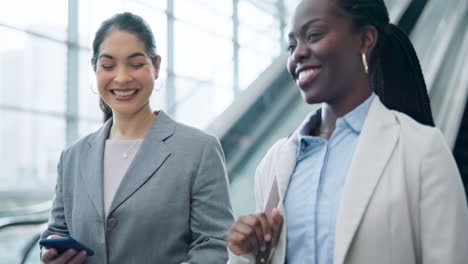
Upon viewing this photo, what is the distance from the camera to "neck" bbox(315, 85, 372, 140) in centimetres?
147

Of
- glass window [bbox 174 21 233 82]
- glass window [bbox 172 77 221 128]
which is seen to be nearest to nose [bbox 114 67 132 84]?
glass window [bbox 172 77 221 128]

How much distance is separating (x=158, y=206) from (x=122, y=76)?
1.59ft

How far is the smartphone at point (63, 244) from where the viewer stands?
5.76 feet

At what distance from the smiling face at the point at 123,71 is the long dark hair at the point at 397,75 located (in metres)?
0.85

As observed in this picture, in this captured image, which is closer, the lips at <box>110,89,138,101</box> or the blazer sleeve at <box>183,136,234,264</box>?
the blazer sleeve at <box>183,136,234,264</box>

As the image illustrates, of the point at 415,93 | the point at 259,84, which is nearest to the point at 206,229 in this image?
the point at 415,93

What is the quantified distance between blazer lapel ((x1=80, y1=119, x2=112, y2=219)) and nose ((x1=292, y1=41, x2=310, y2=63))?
91 centimetres

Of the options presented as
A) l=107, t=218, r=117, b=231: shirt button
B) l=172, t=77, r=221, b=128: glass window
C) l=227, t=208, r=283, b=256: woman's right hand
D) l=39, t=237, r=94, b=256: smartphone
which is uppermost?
l=172, t=77, r=221, b=128: glass window

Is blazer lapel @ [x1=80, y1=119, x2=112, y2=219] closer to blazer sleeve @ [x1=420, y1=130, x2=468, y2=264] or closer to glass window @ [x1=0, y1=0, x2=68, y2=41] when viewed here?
blazer sleeve @ [x1=420, y1=130, x2=468, y2=264]

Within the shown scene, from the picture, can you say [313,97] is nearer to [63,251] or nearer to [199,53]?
[63,251]

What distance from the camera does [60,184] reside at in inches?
83.8

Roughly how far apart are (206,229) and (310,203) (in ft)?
1.99

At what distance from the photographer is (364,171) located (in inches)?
52.5

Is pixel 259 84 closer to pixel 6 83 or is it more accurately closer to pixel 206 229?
pixel 206 229
